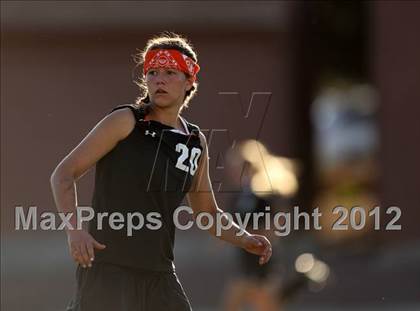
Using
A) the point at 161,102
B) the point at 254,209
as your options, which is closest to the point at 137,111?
the point at 161,102

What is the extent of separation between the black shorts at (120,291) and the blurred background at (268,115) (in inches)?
174

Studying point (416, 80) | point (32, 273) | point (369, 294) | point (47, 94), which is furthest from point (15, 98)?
point (416, 80)

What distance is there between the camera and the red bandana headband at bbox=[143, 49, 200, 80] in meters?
5.32

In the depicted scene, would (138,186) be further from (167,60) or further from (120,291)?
(167,60)

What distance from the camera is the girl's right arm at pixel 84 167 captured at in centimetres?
486

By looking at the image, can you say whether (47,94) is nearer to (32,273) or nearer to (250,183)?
(32,273)

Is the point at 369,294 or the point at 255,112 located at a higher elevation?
the point at 255,112

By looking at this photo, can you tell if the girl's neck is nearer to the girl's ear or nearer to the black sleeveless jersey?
the black sleeveless jersey

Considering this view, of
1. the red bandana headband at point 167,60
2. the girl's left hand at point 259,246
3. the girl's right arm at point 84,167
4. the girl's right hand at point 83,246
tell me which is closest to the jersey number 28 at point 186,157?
the girl's right arm at point 84,167

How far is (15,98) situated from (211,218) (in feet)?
19.5

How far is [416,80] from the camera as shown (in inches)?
A: 560

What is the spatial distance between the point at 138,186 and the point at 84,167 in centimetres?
28

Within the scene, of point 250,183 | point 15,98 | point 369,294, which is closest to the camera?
point 250,183

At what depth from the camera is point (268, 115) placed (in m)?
14.9
